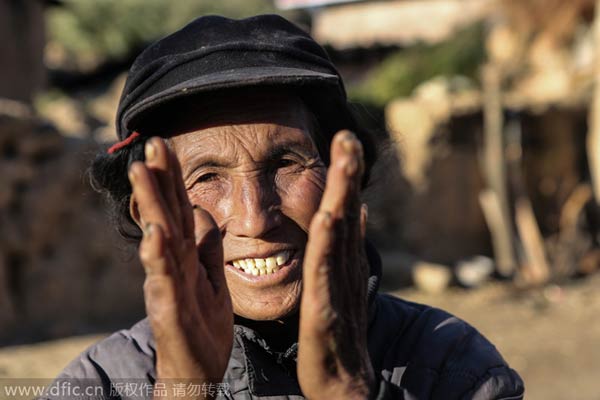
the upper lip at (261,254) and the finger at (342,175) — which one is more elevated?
the finger at (342,175)

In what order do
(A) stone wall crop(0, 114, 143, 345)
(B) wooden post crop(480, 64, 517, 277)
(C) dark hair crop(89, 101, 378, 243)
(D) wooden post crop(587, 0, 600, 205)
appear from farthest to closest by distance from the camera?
(D) wooden post crop(587, 0, 600, 205) → (B) wooden post crop(480, 64, 517, 277) → (A) stone wall crop(0, 114, 143, 345) → (C) dark hair crop(89, 101, 378, 243)

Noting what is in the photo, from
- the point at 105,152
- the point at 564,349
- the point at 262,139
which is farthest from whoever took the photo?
the point at 564,349

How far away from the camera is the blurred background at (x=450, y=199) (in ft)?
21.3

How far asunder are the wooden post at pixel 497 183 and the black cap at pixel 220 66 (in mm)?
8407

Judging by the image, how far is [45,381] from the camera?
5312 millimetres

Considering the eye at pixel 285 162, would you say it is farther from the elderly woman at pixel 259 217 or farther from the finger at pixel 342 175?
the finger at pixel 342 175

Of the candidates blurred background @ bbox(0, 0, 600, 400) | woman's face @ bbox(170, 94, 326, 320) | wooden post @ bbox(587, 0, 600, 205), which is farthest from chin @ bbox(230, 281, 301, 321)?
wooden post @ bbox(587, 0, 600, 205)

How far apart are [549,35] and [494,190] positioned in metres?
7.26

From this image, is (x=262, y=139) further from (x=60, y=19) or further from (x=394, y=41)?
(x=60, y=19)

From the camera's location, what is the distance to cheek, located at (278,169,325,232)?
1.58 metres

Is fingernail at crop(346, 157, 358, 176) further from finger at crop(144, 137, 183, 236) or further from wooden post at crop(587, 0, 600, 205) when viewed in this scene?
wooden post at crop(587, 0, 600, 205)

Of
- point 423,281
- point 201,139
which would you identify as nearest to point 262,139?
point 201,139

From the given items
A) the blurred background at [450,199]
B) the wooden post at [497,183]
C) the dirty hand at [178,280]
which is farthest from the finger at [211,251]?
the wooden post at [497,183]

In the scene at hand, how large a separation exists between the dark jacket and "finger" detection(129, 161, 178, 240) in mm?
509
